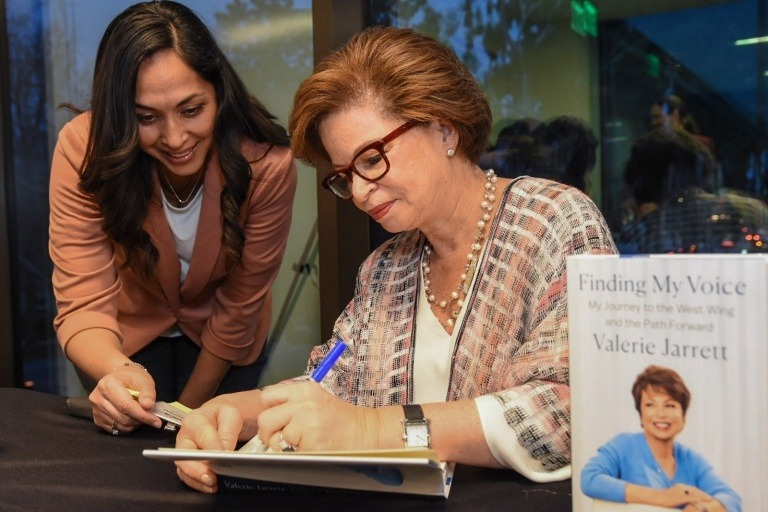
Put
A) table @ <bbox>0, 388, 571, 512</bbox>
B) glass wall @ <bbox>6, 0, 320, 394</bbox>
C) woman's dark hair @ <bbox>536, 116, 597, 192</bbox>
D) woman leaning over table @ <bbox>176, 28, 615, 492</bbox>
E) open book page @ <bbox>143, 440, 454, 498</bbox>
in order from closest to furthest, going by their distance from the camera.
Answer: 1. open book page @ <bbox>143, 440, 454, 498</bbox>
2. table @ <bbox>0, 388, 571, 512</bbox>
3. woman leaning over table @ <bbox>176, 28, 615, 492</bbox>
4. woman's dark hair @ <bbox>536, 116, 597, 192</bbox>
5. glass wall @ <bbox>6, 0, 320, 394</bbox>

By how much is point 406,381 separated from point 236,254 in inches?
27.1

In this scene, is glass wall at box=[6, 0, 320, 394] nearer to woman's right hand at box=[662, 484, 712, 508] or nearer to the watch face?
the watch face

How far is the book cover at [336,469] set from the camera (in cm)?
70

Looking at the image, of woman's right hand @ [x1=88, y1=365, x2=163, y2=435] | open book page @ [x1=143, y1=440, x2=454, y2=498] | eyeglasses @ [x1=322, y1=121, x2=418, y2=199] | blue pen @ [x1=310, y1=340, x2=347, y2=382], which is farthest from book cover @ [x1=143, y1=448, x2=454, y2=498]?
eyeglasses @ [x1=322, y1=121, x2=418, y2=199]

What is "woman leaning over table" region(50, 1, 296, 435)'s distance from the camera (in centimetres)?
157

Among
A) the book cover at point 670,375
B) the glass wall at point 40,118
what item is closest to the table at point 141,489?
the book cover at point 670,375

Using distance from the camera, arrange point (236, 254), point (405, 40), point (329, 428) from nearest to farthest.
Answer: point (329, 428), point (405, 40), point (236, 254)

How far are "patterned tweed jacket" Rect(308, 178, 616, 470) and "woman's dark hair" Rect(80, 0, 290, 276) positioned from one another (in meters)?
0.51

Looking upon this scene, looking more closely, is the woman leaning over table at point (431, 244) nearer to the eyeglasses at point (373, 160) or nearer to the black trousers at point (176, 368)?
the eyeglasses at point (373, 160)

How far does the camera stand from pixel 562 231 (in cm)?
111

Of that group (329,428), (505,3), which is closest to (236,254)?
(329,428)

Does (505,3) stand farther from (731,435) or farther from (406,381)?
(731,435)

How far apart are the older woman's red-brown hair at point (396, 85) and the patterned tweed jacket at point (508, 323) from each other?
162 millimetres

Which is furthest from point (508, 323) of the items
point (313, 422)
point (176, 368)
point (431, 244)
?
point (176, 368)
